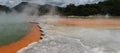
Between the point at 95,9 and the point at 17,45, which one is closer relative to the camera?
the point at 17,45

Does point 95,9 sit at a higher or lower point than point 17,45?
lower

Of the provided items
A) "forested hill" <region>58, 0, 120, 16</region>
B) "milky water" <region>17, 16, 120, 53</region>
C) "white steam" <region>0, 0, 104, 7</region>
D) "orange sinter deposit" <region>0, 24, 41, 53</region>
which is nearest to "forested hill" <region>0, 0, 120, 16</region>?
"forested hill" <region>58, 0, 120, 16</region>

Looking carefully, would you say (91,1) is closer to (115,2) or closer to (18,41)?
(115,2)

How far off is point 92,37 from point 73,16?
19372 millimetres

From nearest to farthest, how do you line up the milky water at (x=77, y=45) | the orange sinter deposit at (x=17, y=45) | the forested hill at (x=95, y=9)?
the milky water at (x=77, y=45), the orange sinter deposit at (x=17, y=45), the forested hill at (x=95, y=9)

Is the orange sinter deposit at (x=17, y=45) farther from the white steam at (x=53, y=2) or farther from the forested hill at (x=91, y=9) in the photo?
the white steam at (x=53, y=2)

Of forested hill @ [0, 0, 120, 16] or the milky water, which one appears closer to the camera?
the milky water

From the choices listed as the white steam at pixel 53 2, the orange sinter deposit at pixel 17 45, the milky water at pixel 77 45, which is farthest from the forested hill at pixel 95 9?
the orange sinter deposit at pixel 17 45

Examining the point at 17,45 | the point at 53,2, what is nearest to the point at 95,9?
the point at 53,2

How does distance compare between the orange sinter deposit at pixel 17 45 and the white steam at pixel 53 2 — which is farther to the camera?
the white steam at pixel 53 2

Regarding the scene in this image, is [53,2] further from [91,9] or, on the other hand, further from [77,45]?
[77,45]

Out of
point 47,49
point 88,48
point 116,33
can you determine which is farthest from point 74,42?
point 116,33

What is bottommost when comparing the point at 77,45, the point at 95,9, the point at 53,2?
the point at 95,9

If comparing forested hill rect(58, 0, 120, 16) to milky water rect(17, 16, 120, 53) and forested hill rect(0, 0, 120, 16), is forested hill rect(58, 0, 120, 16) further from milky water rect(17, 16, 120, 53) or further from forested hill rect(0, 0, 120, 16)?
milky water rect(17, 16, 120, 53)
